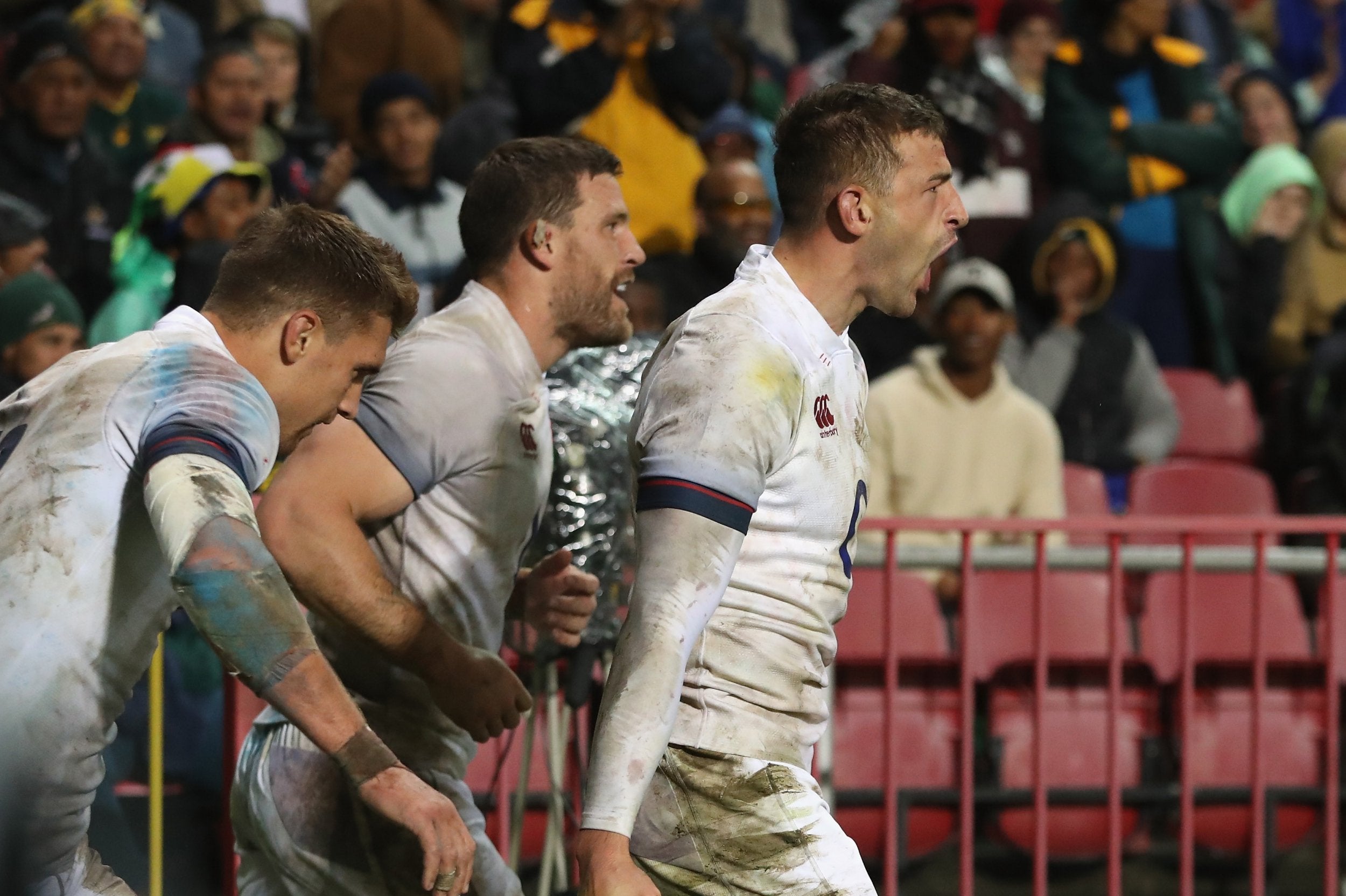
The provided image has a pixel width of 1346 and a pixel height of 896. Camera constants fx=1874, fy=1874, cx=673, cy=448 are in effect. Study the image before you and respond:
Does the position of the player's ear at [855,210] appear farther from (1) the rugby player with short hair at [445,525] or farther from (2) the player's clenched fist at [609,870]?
(2) the player's clenched fist at [609,870]

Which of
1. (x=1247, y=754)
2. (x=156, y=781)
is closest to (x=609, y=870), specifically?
(x=156, y=781)

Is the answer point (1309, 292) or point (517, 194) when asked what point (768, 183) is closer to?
point (1309, 292)

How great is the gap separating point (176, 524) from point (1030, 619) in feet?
13.4

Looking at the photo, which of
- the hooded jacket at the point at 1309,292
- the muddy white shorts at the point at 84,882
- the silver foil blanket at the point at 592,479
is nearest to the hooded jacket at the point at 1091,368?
the hooded jacket at the point at 1309,292

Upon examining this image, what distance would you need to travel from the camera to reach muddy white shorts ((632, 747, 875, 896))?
10.4 feet

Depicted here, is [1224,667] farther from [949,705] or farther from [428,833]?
[428,833]

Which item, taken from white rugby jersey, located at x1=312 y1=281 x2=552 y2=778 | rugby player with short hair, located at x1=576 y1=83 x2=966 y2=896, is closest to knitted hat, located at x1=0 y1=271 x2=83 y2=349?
white rugby jersey, located at x1=312 y1=281 x2=552 y2=778

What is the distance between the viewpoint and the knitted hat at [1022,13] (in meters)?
9.34

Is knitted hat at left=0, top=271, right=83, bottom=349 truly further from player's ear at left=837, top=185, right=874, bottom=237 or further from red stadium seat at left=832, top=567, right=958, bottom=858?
player's ear at left=837, top=185, right=874, bottom=237

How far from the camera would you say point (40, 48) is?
26.1ft

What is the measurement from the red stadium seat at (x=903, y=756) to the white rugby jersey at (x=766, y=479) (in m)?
2.82

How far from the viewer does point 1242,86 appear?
10.0m

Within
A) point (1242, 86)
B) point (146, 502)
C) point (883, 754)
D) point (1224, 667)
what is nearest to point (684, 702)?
point (146, 502)

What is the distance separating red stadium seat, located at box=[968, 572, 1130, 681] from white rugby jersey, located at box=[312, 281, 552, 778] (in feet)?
8.50
